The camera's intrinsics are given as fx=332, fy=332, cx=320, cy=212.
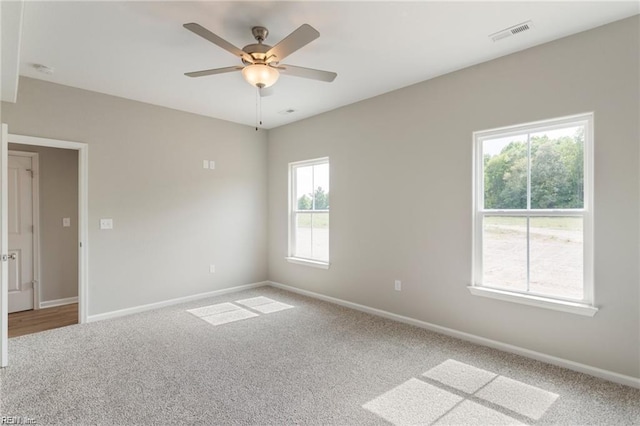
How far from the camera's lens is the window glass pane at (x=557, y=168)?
106 inches

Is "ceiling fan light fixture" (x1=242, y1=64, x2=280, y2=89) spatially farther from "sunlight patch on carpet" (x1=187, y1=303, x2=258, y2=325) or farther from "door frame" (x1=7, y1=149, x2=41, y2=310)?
"door frame" (x1=7, y1=149, x2=41, y2=310)

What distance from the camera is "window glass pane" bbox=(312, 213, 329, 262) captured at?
4.89 metres

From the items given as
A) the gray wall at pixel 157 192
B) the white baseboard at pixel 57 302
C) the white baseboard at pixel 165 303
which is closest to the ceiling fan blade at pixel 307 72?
the gray wall at pixel 157 192

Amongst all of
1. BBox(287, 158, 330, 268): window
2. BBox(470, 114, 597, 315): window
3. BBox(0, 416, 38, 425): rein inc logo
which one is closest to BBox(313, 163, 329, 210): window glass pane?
BBox(287, 158, 330, 268): window

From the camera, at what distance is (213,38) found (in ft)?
7.06

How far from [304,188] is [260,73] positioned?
2.86m

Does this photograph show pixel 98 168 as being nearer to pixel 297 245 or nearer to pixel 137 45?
pixel 137 45

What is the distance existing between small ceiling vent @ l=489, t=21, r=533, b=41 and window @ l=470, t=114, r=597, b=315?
2.54 ft

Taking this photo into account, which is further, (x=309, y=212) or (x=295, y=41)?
(x=309, y=212)

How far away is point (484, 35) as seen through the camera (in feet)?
8.80

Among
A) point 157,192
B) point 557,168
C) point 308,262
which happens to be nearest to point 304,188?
point 308,262

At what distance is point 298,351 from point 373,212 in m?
1.90

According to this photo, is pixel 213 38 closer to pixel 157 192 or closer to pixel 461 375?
pixel 157 192

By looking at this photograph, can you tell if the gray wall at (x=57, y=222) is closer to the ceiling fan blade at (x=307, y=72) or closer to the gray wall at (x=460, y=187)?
the gray wall at (x=460, y=187)
